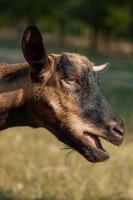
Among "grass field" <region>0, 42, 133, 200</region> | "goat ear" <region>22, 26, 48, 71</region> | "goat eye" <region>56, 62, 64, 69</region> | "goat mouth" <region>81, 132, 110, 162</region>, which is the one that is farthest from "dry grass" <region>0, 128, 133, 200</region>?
"goat ear" <region>22, 26, 48, 71</region>

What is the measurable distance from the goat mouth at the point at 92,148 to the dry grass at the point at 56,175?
245 cm

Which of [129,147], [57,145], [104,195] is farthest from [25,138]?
[104,195]

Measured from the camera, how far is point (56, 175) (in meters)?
8.81

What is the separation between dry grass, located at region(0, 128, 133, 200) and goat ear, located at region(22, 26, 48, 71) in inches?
109

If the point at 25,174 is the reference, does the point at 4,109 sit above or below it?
above

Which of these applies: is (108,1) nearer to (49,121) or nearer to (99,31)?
(99,31)

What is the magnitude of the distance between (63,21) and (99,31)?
7.85m

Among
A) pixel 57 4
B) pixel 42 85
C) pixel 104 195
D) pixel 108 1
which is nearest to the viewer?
pixel 42 85

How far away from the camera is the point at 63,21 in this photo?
55.6 meters

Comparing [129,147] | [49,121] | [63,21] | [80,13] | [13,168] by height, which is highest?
[49,121]

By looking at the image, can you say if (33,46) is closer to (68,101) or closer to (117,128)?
(68,101)

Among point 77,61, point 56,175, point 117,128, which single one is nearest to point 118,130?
point 117,128

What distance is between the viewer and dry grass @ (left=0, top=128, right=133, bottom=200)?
8391 millimetres

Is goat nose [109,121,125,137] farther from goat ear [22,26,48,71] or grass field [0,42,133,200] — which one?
grass field [0,42,133,200]
